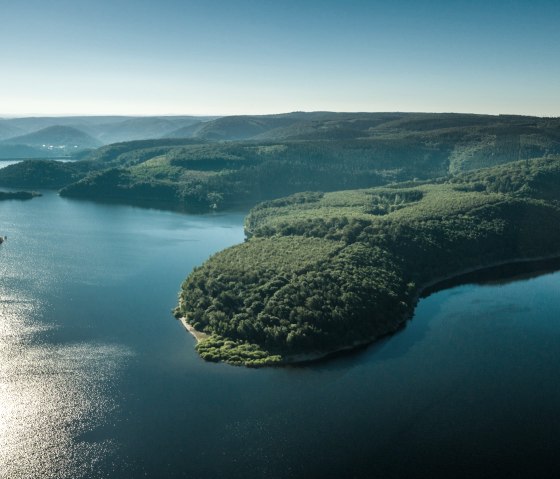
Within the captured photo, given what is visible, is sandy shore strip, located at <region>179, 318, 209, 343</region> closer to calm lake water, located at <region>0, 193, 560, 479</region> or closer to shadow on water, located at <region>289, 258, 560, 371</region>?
calm lake water, located at <region>0, 193, 560, 479</region>

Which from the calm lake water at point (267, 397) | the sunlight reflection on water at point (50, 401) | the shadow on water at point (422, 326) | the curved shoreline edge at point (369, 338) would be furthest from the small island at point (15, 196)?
the shadow on water at point (422, 326)

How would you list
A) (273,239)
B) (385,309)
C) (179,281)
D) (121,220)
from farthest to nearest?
(121,220), (273,239), (179,281), (385,309)

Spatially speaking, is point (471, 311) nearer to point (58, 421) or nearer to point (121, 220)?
point (58, 421)

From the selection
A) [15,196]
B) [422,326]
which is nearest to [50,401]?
[422,326]

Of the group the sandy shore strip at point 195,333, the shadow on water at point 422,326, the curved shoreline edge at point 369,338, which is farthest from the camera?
the sandy shore strip at point 195,333

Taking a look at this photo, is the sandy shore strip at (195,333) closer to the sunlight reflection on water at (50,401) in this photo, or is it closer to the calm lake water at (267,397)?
the calm lake water at (267,397)

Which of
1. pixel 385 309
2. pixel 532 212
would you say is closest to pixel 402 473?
pixel 385 309
